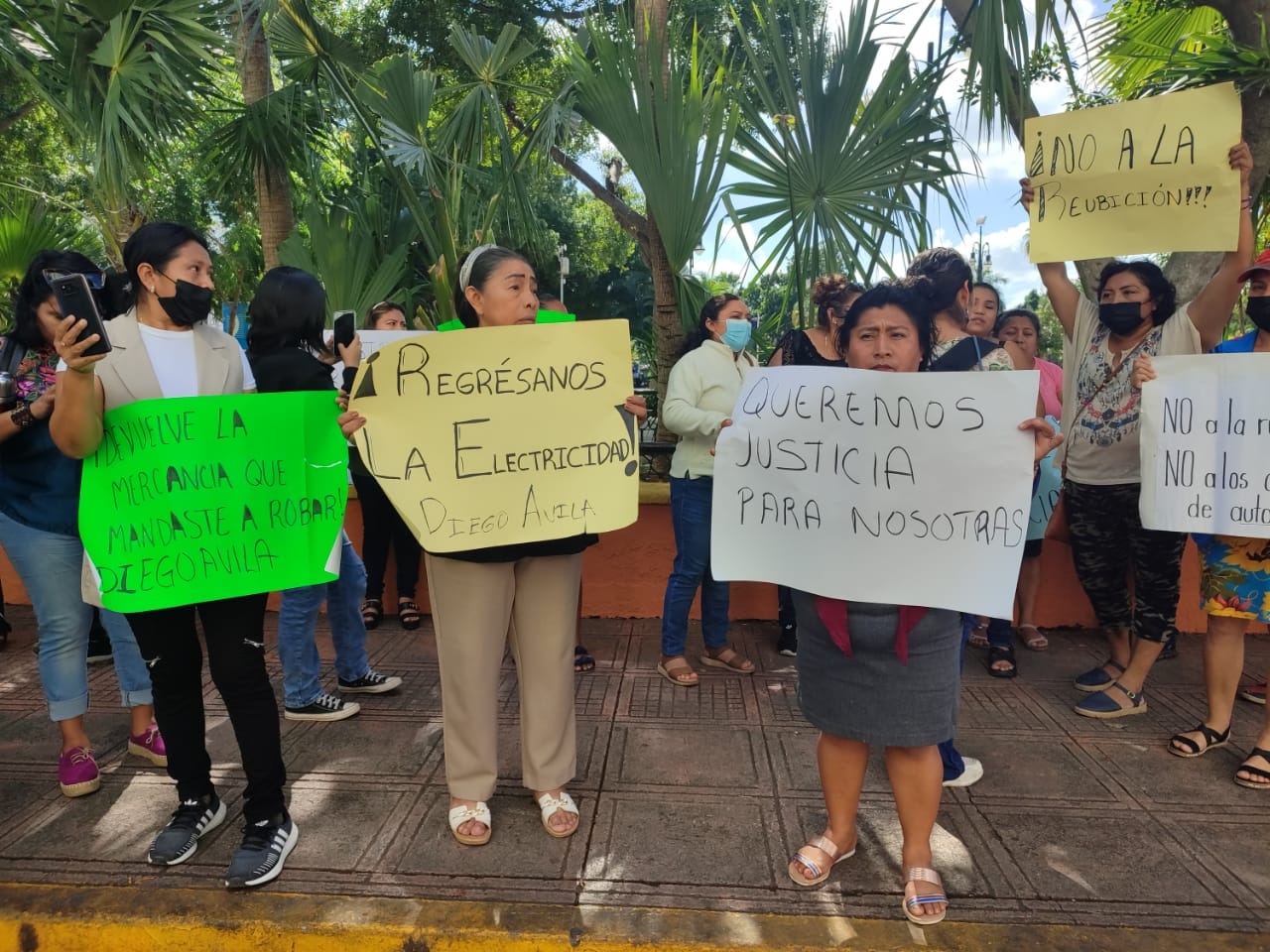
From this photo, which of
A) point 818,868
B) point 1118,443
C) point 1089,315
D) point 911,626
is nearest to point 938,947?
point 818,868

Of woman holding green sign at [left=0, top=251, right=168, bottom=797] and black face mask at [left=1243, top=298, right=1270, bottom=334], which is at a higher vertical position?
black face mask at [left=1243, top=298, right=1270, bottom=334]

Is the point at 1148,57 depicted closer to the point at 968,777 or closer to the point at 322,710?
the point at 968,777

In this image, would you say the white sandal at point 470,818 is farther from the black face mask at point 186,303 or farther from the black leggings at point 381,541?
the black leggings at point 381,541

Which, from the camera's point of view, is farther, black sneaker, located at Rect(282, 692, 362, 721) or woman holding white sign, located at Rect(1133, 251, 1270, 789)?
black sneaker, located at Rect(282, 692, 362, 721)

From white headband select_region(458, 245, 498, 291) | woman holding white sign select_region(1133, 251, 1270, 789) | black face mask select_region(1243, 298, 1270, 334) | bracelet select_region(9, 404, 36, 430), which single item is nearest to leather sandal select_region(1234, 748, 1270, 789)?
woman holding white sign select_region(1133, 251, 1270, 789)

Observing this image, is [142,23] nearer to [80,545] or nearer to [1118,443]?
[80,545]

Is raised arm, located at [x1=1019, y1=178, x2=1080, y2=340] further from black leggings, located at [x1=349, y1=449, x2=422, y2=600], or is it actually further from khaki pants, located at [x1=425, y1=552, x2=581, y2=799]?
black leggings, located at [x1=349, y1=449, x2=422, y2=600]

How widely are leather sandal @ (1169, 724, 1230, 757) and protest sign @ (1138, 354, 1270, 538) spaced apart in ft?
2.94

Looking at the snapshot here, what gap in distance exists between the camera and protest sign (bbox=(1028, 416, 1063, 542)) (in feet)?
14.1

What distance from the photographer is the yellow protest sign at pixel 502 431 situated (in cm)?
240

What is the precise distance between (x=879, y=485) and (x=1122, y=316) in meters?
1.81

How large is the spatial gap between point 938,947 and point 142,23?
594 cm

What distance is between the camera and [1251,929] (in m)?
2.15

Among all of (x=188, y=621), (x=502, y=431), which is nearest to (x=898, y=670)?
(x=502, y=431)
